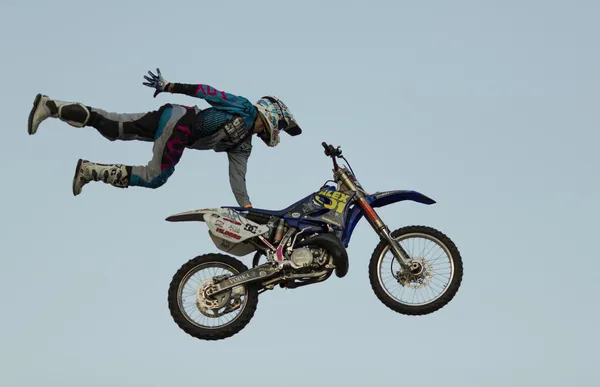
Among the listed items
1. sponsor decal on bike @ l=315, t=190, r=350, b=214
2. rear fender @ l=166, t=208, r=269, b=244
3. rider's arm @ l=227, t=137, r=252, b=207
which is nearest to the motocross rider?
rider's arm @ l=227, t=137, r=252, b=207

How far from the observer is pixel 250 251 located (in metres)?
14.2

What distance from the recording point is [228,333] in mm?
13883

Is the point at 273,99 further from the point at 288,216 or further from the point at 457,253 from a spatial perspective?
the point at 457,253

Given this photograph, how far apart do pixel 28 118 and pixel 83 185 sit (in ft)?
3.51

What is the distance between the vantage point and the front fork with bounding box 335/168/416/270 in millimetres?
14141

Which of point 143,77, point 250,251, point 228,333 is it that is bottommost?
point 228,333

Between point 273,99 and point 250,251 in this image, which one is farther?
point 273,99

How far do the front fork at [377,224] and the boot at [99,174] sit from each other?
274 centimetres

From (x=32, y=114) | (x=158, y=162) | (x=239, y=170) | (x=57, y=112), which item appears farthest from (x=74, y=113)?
(x=239, y=170)

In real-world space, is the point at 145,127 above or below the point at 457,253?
above

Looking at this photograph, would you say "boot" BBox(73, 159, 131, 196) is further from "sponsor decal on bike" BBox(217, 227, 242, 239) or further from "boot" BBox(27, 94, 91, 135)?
"sponsor decal on bike" BBox(217, 227, 242, 239)

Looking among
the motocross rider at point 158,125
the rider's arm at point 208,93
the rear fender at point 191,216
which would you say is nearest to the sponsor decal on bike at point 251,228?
the rear fender at point 191,216

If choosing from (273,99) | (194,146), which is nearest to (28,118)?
(194,146)

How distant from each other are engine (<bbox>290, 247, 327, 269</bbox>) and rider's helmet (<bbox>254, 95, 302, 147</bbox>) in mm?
1890
